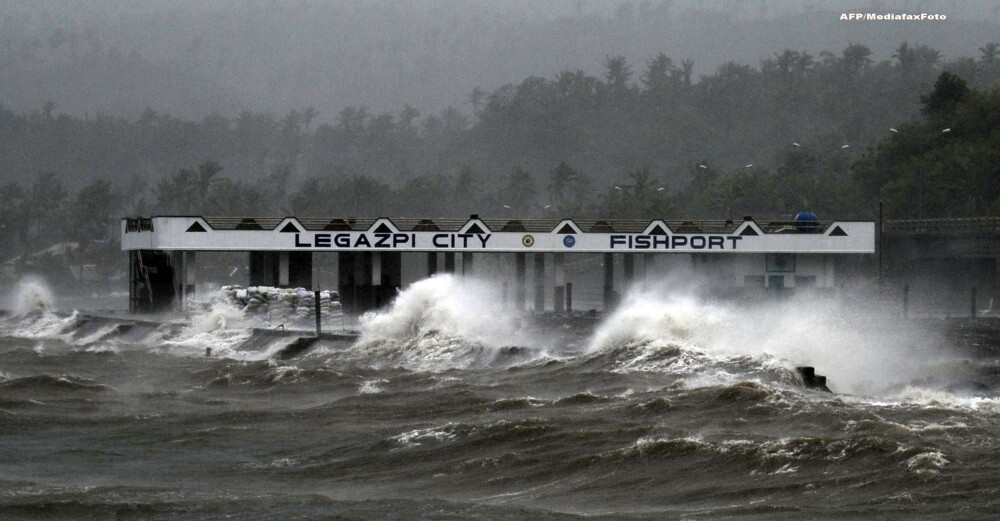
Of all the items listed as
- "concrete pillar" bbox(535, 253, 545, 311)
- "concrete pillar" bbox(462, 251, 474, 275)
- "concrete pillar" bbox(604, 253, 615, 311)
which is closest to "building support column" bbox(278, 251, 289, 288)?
"concrete pillar" bbox(462, 251, 474, 275)

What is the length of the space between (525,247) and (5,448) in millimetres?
33989

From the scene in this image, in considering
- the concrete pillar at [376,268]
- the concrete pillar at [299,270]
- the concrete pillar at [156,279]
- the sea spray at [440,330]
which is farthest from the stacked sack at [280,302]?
the sea spray at [440,330]

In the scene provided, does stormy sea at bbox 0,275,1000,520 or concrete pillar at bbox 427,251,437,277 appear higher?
concrete pillar at bbox 427,251,437,277

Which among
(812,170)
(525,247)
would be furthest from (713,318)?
(812,170)

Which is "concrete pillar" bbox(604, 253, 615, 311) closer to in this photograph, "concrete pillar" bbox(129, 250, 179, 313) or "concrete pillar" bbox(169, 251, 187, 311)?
"concrete pillar" bbox(169, 251, 187, 311)

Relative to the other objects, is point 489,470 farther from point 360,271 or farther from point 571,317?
point 360,271

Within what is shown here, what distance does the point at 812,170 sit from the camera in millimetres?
134875

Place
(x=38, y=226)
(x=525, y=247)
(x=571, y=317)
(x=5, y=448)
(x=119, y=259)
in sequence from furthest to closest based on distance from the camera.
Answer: (x=38, y=226) < (x=119, y=259) < (x=525, y=247) < (x=571, y=317) < (x=5, y=448)

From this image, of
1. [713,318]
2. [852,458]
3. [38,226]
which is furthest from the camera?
[38,226]

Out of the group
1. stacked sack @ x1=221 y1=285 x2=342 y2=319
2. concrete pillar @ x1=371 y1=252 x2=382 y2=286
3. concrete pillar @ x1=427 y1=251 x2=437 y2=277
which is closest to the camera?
stacked sack @ x1=221 y1=285 x2=342 y2=319

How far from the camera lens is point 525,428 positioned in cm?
2252

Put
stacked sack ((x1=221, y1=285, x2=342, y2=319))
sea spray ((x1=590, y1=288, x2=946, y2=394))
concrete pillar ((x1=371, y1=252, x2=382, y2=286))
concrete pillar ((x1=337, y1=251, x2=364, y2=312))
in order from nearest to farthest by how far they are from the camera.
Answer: sea spray ((x1=590, y1=288, x2=946, y2=394)), stacked sack ((x1=221, y1=285, x2=342, y2=319)), concrete pillar ((x1=371, y1=252, x2=382, y2=286)), concrete pillar ((x1=337, y1=251, x2=364, y2=312))

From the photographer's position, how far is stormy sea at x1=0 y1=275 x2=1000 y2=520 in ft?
58.5

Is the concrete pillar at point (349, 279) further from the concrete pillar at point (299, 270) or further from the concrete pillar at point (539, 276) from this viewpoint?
the concrete pillar at point (539, 276)
